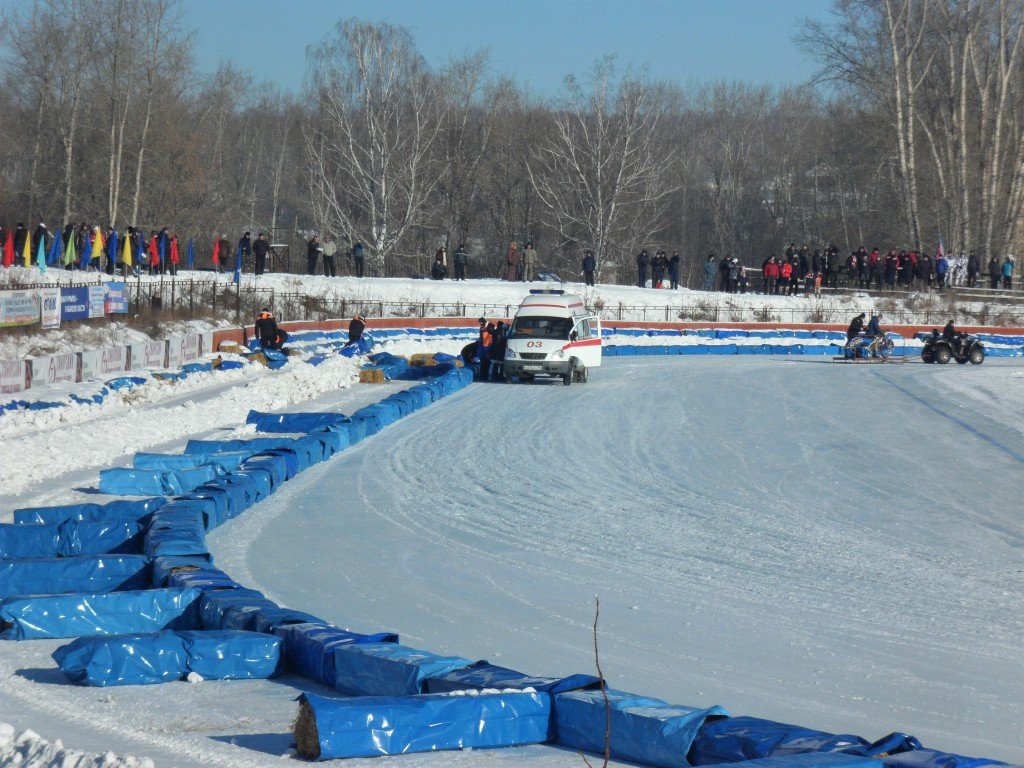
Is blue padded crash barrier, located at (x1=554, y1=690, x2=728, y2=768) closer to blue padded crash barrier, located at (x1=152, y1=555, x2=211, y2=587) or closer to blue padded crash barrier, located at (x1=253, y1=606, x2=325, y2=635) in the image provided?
blue padded crash barrier, located at (x1=253, y1=606, x2=325, y2=635)

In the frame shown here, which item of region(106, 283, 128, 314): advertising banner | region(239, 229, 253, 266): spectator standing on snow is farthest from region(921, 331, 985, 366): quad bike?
region(239, 229, 253, 266): spectator standing on snow

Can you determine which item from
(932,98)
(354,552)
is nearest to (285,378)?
(354,552)

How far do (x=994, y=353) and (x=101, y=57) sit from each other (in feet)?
121

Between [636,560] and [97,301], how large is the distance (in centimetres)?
2006

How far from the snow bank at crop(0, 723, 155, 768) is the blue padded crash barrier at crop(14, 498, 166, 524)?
18.8ft

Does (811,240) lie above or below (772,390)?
above

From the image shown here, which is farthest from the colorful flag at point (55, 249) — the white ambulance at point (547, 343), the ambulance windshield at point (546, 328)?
the ambulance windshield at point (546, 328)

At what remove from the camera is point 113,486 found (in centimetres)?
1367

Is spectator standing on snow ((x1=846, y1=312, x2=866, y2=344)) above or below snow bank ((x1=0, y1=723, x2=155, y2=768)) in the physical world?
above

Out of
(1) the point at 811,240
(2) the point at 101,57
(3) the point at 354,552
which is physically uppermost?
(2) the point at 101,57

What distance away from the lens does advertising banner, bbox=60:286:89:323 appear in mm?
26156

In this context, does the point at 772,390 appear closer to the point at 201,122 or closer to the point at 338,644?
the point at 338,644

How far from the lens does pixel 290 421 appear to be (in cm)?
1919

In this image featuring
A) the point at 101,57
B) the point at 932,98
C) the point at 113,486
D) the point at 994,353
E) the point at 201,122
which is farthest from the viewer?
the point at 201,122
